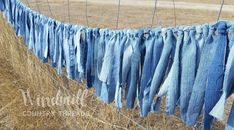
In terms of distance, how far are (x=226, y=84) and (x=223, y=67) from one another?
61mm

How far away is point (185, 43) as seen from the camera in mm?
1527

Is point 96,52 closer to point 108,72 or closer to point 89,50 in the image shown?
point 89,50

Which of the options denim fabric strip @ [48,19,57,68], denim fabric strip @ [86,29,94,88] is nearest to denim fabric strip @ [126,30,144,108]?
denim fabric strip @ [86,29,94,88]

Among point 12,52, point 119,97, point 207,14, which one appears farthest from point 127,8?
point 119,97

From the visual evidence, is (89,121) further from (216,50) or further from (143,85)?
(216,50)

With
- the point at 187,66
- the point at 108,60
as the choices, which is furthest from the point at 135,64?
the point at 187,66

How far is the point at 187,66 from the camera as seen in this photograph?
152cm

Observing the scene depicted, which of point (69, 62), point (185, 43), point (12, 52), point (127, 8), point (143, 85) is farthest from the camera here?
point (127, 8)

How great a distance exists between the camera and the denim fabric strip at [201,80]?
4.67 feet

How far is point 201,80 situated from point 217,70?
111 millimetres

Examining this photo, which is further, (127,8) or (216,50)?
(127,8)

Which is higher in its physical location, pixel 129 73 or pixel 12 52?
pixel 129 73

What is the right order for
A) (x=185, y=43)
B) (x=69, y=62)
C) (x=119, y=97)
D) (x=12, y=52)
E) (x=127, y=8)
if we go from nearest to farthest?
→ (x=185, y=43)
(x=119, y=97)
(x=69, y=62)
(x=12, y=52)
(x=127, y=8)

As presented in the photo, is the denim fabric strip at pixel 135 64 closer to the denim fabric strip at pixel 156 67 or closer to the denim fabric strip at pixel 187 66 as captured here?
the denim fabric strip at pixel 156 67
